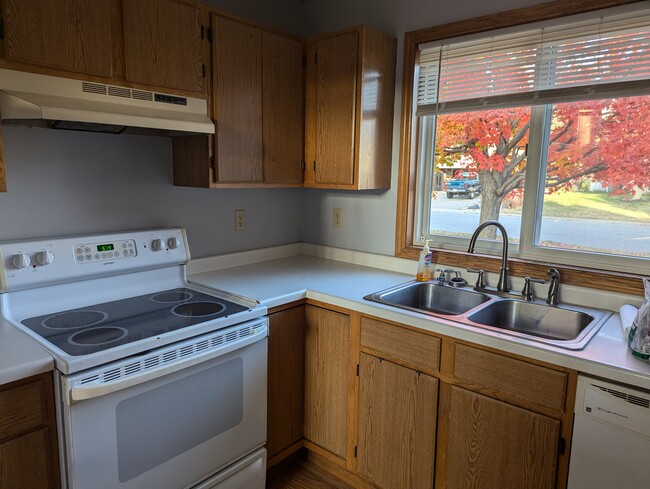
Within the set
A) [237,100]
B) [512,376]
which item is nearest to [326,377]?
[512,376]

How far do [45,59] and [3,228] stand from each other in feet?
2.15

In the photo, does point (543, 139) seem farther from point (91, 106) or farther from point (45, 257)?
point (45, 257)

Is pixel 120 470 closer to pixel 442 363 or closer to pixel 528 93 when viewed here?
pixel 442 363

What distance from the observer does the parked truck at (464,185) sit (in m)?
2.30

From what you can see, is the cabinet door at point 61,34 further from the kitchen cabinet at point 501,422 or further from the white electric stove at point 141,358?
the kitchen cabinet at point 501,422

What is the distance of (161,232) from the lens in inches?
83.4

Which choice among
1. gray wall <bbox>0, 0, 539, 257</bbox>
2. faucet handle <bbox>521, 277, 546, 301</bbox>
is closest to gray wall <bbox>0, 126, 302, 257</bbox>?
gray wall <bbox>0, 0, 539, 257</bbox>

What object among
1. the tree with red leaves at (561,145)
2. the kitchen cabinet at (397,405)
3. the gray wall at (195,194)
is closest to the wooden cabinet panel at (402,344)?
the kitchen cabinet at (397,405)

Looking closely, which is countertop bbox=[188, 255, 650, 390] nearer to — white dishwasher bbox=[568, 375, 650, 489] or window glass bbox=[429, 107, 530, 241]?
white dishwasher bbox=[568, 375, 650, 489]

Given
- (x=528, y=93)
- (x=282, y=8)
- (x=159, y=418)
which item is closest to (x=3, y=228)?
(x=159, y=418)

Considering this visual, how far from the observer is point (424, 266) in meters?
2.28

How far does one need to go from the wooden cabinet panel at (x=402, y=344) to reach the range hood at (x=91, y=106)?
1.06m

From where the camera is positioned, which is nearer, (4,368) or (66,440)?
(4,368)

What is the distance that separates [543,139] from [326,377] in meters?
1.45
